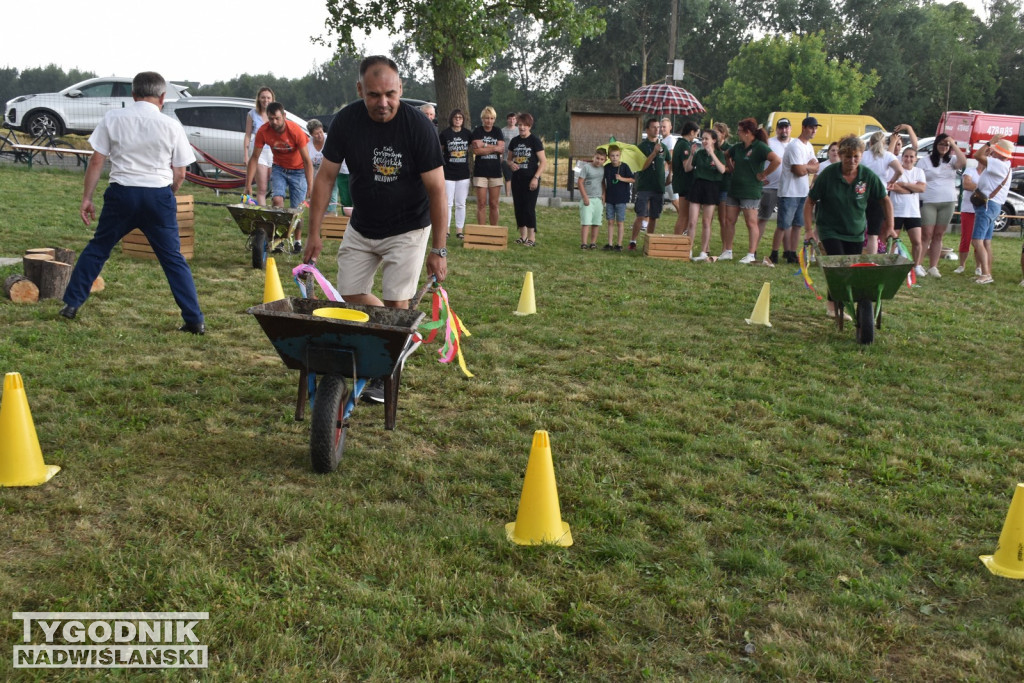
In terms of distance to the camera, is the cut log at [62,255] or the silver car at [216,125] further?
the silver car at [216,125]

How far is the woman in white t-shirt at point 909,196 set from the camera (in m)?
10.8

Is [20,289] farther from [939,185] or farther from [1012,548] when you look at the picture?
[939,185]

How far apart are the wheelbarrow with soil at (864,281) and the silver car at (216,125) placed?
1504cm

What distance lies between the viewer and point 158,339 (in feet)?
20.9

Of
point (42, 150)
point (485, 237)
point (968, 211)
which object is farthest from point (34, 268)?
point (42, 150)

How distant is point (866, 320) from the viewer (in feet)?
23.7

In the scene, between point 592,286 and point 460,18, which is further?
point 460,18

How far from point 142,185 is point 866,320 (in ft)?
19.7

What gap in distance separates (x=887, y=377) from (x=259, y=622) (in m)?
5.14

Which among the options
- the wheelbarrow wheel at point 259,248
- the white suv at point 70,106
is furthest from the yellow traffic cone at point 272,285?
the white suv at point 70,106

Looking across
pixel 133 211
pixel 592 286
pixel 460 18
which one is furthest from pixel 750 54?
pixel 133 211

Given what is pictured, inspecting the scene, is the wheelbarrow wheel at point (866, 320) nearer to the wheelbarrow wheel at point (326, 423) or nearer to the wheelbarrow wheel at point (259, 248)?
the wheelbarrow wheel at point (326, 423)

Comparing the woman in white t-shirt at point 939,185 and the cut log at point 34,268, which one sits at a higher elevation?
the woman in white t-shirt at point 939,185

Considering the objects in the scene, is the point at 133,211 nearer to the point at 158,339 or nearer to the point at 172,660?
the point at 158,339
